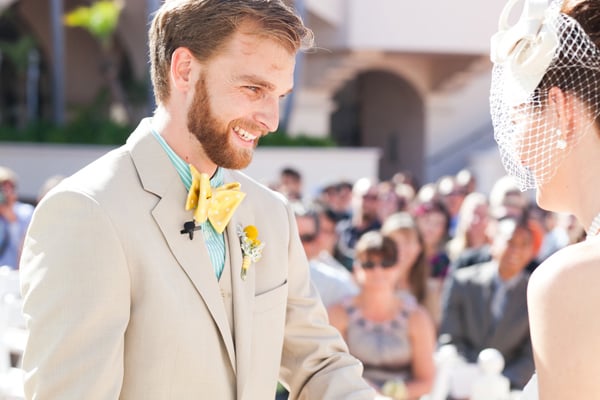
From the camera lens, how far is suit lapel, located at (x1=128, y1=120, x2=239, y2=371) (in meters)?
2.48

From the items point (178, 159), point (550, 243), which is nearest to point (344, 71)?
point (550, 243)

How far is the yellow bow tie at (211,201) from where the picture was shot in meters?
2.56

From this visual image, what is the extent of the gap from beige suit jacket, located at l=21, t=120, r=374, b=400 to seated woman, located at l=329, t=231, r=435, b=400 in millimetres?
2554

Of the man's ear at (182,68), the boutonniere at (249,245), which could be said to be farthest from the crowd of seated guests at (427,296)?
the man's ear at (182,68)

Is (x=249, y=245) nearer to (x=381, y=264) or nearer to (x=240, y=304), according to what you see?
(x=240, y=304)

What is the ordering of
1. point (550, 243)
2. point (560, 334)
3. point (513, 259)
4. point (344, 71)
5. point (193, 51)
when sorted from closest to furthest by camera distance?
point (560, 334)
point (193, 51)
point (513, 259)
point (550, 243)
point (344, 71)

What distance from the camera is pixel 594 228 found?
222cm

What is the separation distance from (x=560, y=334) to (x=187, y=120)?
3.65 ft

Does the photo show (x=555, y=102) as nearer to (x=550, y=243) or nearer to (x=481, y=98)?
(x=550, y=243)

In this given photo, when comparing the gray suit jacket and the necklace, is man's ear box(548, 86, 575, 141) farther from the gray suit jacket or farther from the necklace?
the gray suit jacket

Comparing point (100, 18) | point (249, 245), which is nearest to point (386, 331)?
point (249, 245)

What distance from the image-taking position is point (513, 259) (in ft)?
20.1

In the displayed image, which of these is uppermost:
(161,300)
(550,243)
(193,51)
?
(193,51)

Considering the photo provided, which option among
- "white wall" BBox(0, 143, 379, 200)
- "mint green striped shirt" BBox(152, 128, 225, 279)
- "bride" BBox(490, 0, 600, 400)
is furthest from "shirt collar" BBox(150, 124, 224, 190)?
"white wall" BBox(0, 143, 379, 200)
